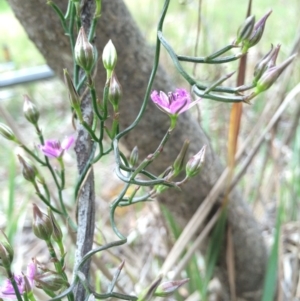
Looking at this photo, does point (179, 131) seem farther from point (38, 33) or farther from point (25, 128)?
point (25, 128)

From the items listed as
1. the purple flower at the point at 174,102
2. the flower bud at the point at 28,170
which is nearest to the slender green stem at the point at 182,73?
the purple flower at the point at 174,102

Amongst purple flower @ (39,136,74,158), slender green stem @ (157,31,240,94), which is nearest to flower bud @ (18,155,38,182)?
purple flower @ (39,136,74,158)

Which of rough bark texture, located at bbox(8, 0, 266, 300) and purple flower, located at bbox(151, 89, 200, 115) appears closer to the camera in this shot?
purple flower, located at bbox(151, 89, 200, 115)

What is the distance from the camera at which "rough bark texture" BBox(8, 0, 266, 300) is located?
423mm

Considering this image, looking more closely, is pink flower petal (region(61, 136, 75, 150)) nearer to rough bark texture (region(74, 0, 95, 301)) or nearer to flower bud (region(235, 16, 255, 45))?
rough bark texture (region(74, 0, 95, 301))

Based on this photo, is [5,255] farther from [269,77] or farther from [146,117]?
[146,117]

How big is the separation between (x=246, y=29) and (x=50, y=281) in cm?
17

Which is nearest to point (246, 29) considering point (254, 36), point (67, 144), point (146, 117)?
point (254, 36)

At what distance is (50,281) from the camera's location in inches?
9.7

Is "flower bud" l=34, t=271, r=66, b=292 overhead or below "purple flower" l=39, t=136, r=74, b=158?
below

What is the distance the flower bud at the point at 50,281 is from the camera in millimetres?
245

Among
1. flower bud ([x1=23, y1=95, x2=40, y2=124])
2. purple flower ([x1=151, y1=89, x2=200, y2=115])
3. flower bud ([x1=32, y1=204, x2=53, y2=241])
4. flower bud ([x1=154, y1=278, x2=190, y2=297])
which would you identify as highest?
purple flower ([x1=151, y1=89, x2=200, y2=115])

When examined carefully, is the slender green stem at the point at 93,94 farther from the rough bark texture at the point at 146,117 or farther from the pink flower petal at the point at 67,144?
the rough bark texture at the point at 146,117

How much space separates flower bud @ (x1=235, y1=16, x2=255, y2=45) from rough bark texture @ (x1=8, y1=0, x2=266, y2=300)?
211 millimetres
